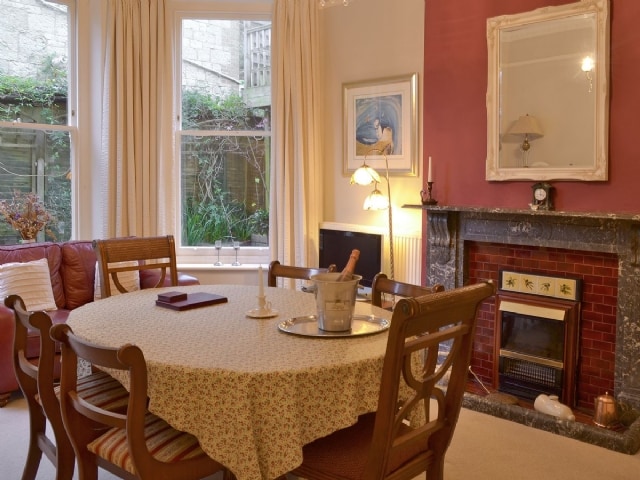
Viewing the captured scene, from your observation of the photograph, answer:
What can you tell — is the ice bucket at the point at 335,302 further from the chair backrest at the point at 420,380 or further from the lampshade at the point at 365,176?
the lampshade at the point at 365,176

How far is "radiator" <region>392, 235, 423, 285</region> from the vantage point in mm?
4395

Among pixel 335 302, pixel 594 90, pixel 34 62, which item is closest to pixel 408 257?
pixel 594 90

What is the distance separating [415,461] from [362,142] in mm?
3254

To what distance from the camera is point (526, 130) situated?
3758 millimetres

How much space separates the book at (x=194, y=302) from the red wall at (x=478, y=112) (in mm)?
2092

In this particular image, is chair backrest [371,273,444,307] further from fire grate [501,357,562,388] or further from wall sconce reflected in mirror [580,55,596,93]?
wall sconce reflected in mirror [580,55,596,93]

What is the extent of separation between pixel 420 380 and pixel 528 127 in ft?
8.13

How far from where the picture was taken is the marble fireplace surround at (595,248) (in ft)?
10.4

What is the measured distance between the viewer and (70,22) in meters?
4.96

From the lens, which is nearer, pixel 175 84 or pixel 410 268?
pixel 410 268

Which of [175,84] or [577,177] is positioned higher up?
[175,84]

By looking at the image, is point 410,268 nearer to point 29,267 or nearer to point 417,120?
point 417,120

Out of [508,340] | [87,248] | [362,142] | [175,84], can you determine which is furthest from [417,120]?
[87,248]

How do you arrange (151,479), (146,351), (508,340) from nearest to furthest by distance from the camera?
(151,479)
(146,351)
(508,340)
